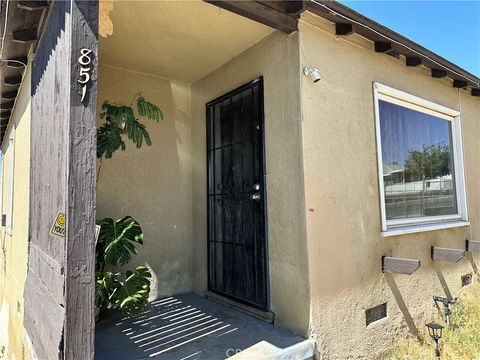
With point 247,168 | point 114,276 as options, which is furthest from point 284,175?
point 114,276

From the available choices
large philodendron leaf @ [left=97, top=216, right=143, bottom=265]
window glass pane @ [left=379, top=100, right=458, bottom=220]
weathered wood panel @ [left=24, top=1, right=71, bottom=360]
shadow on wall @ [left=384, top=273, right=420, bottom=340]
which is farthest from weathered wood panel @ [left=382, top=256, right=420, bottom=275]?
→ weathered wood panel @ [left=24, top=1, right=71, bottom=360]

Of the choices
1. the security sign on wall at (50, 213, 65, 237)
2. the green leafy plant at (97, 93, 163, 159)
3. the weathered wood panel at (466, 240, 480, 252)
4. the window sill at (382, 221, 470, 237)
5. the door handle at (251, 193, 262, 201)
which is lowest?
the weathered wood panel at (466, 240, 480, 252)

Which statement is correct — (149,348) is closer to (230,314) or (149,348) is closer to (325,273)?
(230,314)

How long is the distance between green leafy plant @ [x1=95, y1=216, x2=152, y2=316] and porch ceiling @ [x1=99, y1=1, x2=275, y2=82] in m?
2.02

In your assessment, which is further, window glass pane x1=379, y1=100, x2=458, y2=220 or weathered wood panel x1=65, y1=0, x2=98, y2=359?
window glass pane x1=379, y1=100, x2=458, y2=220

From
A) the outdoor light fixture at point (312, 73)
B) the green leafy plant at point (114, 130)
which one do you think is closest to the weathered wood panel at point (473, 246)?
the outdoor light fixture at point (312, 73)

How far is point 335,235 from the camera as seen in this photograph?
3.51 metres

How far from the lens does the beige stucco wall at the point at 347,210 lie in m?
3.35

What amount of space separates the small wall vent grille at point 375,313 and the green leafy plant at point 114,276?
2441 millimetres

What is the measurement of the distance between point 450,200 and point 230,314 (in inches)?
163

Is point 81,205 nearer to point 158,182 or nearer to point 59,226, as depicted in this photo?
point 59,226

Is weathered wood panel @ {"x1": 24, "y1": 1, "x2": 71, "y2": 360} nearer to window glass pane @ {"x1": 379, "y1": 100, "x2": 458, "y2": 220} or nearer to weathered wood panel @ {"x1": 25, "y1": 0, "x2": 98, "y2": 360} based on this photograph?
weathered wood panel @ {"x1": 25, "y1": 0, "x2": 98, "y2": 360}

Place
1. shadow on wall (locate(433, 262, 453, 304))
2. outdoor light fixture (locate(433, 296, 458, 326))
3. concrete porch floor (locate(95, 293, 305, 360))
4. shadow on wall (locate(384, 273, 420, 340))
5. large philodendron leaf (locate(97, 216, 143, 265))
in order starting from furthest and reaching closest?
shadow on wall (locate(433, 262, 453, 304))
outdoor light fixture (locate(433, 296, 458, 326))
shadow on wall (locate(384, 273, 420, 340))
large philodendron leaf (locate(97, 216, 143, 265))
concrete porch floor (locate(95, 293, 305, 360))

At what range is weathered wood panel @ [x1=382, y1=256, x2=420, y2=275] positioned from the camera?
3.73 m
